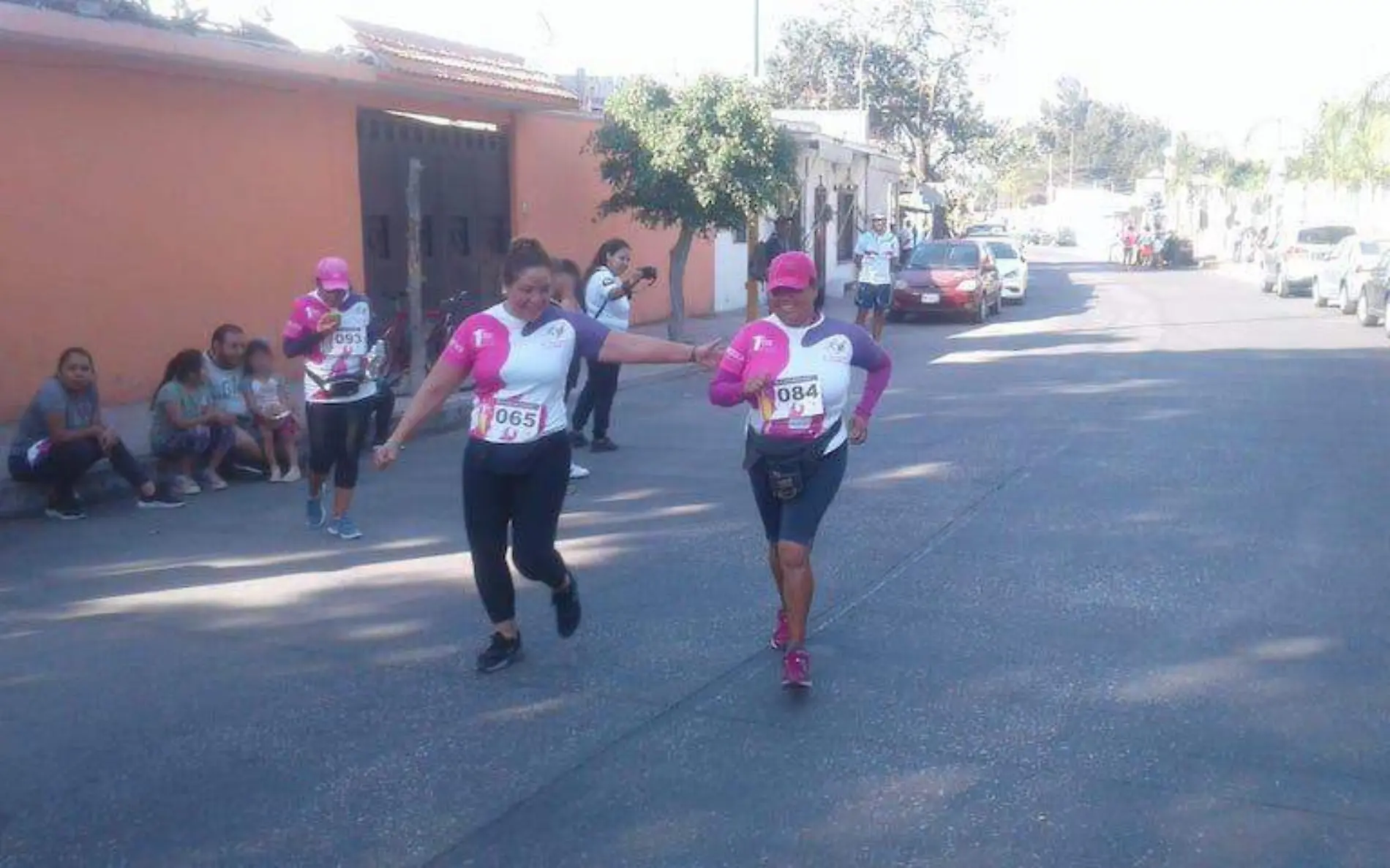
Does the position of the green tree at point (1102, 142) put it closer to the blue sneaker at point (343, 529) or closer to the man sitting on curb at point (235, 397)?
the man sitting on curb at point (235, 397)

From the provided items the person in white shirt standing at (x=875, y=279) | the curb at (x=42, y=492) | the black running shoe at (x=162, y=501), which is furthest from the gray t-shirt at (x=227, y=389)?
the person in white shirt standing at (x=875, y=279)

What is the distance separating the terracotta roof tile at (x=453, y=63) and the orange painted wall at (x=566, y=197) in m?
0.89

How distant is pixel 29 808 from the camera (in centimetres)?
487

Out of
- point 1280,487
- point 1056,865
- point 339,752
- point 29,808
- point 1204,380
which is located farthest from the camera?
point 1204,380

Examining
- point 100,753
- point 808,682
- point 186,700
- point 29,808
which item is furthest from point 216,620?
point 808,682

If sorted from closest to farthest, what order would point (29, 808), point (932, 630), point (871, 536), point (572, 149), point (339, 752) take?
point (29, 808) < point (339, 752) < point (932, 630) < point (871, 536) < point (572, 149)

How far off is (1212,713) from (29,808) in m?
4.29

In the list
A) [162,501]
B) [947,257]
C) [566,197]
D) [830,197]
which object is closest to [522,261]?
[162,501]

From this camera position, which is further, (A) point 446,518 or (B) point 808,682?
(A) point 446,518

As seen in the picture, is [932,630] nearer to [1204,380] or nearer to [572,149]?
[1204,380]

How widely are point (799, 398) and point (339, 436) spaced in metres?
3.74

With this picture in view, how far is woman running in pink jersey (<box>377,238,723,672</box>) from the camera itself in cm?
599

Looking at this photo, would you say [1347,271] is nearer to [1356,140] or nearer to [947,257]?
[947,257]

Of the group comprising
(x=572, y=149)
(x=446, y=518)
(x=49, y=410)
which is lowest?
(x=446, y=518)
